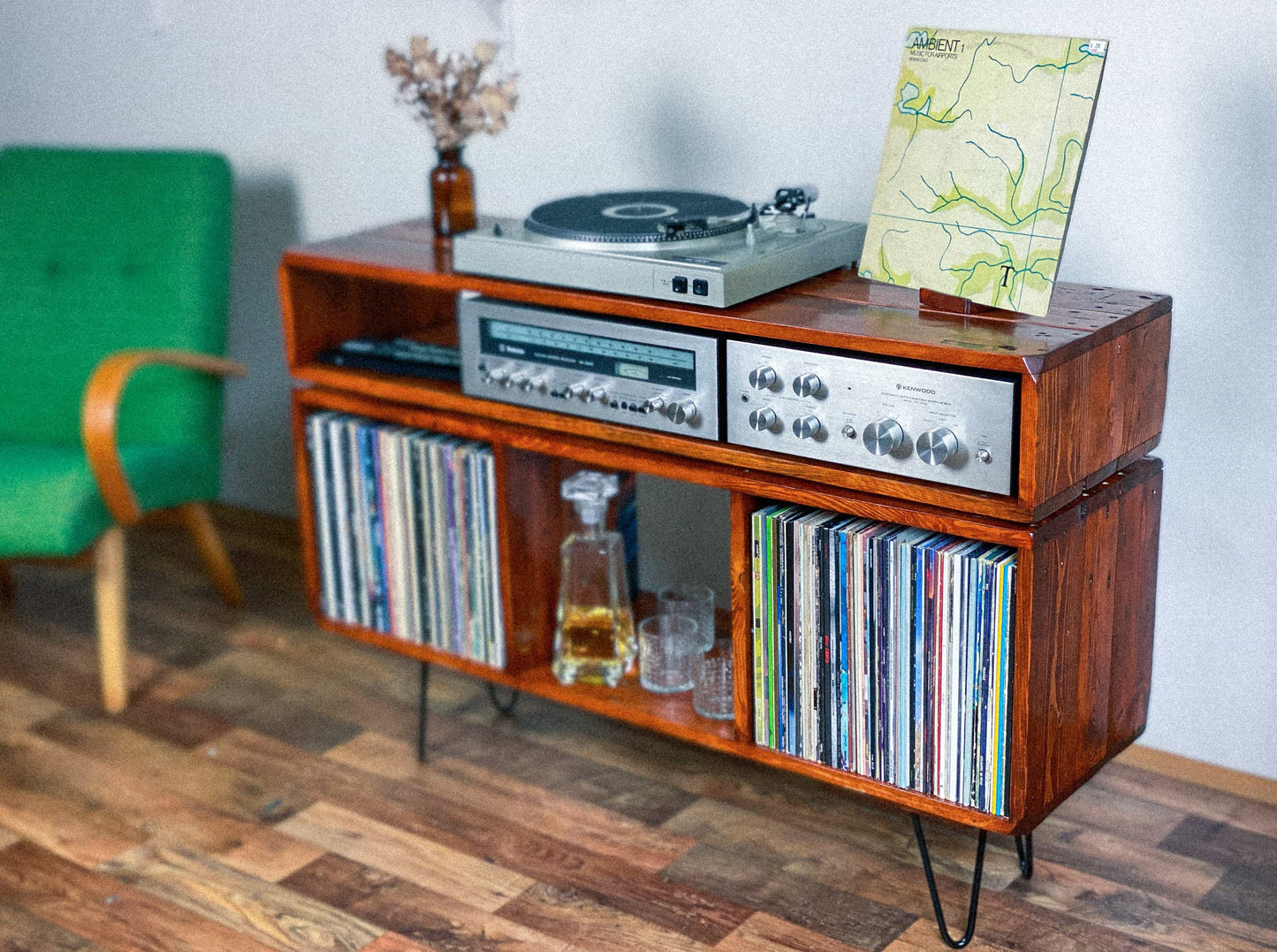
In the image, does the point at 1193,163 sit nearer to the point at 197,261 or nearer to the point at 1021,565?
the point at 1021,565

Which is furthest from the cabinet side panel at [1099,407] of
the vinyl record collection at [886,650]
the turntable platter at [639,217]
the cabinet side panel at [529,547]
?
the cabinet side panel at [529,547]

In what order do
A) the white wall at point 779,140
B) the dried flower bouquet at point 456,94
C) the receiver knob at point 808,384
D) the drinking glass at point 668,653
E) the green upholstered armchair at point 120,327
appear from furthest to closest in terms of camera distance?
the green upholstered armchair at point 120,327
the dried flower bouquet at point 456,94
the drinking glass at point 668,653
the white wall at point 779,140
the receiver knob at point 808,384

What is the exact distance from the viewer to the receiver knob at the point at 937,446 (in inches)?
61.1

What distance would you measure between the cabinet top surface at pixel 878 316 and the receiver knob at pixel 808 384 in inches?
1.4

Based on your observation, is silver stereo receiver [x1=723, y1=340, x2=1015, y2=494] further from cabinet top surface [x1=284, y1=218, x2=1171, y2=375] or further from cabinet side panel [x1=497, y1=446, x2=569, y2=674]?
cabinet side panel [x1=497, y1=446, x2=569, y2=674]

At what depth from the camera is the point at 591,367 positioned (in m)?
1.83

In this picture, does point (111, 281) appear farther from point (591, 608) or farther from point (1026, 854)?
point (1026, 854)

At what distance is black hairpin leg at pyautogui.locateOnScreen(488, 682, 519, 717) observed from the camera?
236cm

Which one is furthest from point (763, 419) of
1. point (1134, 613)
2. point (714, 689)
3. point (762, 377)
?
point (1134, 613)

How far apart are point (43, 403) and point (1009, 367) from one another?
1.87 m

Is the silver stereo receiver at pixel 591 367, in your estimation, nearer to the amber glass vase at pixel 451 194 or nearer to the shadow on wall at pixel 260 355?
the amber glass vase at pixel 451 194

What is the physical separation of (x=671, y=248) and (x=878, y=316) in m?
0.27

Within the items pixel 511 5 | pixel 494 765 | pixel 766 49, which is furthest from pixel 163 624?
pixel 766 49

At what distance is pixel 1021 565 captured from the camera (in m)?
1.53
